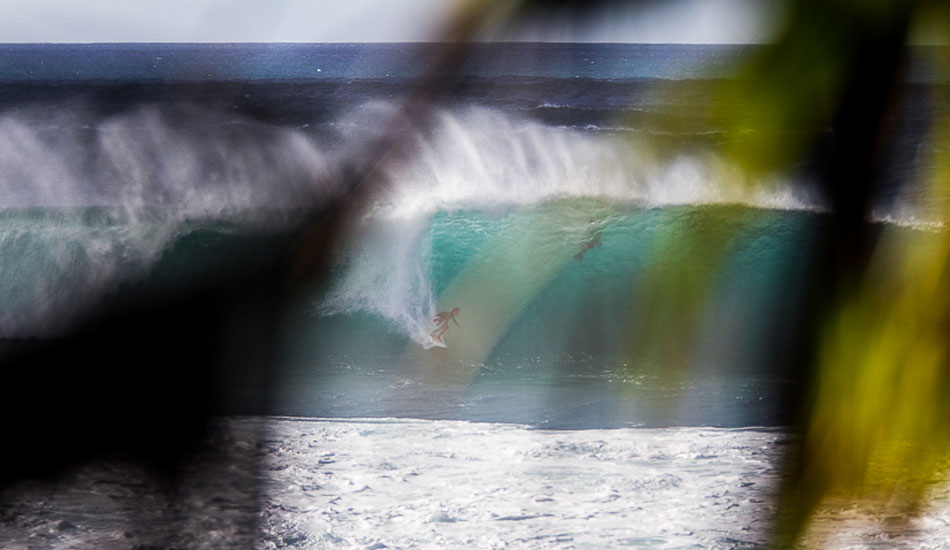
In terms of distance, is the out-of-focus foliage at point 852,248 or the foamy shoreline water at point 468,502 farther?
the foamy shoreline water at point 468,502

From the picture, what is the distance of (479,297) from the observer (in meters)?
0.57

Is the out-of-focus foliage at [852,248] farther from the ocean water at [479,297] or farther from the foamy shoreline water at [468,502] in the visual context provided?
the foamy shoreline water at [468,502]

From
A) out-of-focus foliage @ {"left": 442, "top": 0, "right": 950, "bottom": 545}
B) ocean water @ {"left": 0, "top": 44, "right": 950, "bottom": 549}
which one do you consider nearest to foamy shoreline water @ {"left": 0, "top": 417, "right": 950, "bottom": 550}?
ocean water @ {"left": 0, "top": 44, "right": 950, "bottom": 549}

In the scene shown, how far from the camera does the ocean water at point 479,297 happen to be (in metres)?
0.34

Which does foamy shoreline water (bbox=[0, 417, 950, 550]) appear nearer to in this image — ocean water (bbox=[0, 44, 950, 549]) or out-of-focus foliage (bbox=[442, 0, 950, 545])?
ocean water (bbox=[0, 44, 950, 549])

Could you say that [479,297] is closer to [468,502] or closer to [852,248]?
[852,248]

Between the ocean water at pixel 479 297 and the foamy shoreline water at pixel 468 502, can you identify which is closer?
the ocean water at pixel 479 297

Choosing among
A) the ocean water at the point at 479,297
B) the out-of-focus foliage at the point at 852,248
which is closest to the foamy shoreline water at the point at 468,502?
the ocean water at the point at 479,297

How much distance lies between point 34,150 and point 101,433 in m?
10.1

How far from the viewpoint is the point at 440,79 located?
306mm

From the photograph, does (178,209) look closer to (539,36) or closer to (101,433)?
(101,433)

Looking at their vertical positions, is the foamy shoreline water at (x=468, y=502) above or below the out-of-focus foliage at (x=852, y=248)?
below

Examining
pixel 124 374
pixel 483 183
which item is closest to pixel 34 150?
pixel 483 183

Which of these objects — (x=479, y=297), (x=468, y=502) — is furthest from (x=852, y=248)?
(x=468, y=502)
